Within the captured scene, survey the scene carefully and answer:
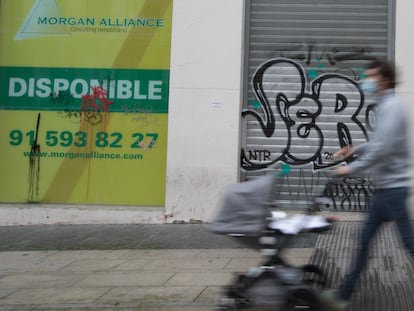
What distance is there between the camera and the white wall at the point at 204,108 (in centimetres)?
926

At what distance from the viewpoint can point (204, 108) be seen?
9.30 metres

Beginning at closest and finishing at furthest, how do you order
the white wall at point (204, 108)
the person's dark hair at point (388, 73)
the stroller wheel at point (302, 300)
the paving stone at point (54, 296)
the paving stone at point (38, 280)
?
the stroller wheel at point (302, 300), the person's dark hair at point (388, 73), the paving stone at point (54, 296), the paving stone at point (38, 280), the white wall at point (204, 108)

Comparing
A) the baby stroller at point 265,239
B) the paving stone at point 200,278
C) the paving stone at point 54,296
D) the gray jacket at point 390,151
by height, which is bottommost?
the paving stone at point 54,296

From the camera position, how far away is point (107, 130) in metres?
9.54

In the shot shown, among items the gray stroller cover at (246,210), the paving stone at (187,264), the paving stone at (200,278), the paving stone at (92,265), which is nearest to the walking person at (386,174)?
the gray stroller cover at (246,210)

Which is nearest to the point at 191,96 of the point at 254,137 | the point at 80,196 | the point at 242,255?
the point at 254,137

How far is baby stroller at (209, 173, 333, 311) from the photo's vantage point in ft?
12.7

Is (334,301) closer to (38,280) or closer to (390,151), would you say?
(390,151)

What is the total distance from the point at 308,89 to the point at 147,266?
4.69 metres

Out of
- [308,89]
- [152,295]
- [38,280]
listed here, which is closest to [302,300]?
[152,295]

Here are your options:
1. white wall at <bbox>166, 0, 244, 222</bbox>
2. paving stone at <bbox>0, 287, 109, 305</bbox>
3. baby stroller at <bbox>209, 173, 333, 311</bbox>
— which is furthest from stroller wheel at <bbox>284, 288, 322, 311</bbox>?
white wall at <bbox>166, 0, 244, 222</bbox>

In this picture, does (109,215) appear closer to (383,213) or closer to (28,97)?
(28,97)

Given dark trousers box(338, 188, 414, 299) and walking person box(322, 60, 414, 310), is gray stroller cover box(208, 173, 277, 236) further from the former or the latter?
dark trousers box(338, 188, 414, 299)

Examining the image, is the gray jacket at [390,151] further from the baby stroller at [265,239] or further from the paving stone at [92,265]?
the paving stone at [92,265]
